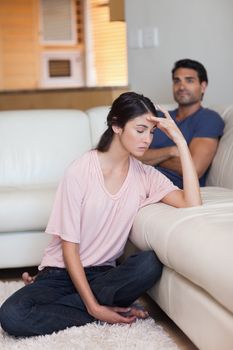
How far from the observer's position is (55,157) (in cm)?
366

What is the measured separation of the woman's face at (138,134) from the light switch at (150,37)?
95.3 inches

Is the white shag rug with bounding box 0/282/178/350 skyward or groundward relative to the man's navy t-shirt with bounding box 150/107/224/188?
groundward

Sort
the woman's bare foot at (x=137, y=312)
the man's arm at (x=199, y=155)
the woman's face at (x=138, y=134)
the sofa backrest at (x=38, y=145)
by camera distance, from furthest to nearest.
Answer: the sofa backrest at (x=38, y=145), the man's arm at (x=199, y=155), the woman's bare foot at (x=137, y=312), the woman's face at (x=138, y=134)

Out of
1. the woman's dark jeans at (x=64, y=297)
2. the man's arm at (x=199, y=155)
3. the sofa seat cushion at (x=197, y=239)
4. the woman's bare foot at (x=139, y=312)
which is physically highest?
the man's arm at (x=199, y=155)

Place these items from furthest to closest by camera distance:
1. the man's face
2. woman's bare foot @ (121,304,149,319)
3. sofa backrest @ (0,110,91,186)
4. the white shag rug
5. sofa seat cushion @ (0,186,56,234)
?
sofa backrest @ (0,110,91,186) → the man's face → sofa seat cushion @ (0,186,56,234) → woman's bare foot @ (121,304,149,319) → the white shag rug

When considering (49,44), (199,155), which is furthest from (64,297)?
(49,44)

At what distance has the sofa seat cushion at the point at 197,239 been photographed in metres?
1.68

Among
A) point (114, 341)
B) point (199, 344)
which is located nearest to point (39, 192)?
point (114, 341)

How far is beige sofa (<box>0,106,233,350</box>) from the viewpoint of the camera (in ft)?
5.82

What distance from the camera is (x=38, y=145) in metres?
3.67

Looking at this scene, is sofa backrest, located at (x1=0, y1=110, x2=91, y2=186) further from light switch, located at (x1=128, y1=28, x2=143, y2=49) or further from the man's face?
light switch, located at (x1=128, y1=28, x2=143, y2=49)

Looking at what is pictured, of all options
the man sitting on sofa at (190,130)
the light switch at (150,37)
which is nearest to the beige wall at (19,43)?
the light switch at (150,37)

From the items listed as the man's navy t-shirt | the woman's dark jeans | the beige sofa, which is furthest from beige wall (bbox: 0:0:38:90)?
the woman's dark jeans

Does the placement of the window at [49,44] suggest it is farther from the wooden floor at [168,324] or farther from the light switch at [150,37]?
the wooden floor at [168,324]
